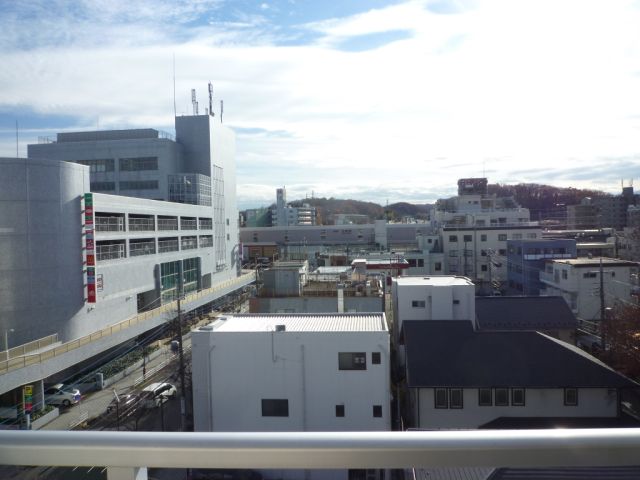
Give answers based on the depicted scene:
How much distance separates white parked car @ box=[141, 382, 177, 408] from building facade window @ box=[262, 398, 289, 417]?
3820 millimetres

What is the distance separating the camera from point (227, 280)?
26.9 metres

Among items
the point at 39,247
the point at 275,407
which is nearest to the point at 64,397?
the point at 39,247

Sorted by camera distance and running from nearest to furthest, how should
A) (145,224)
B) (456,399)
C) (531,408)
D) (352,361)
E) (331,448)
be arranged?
(331,448) → (352,361) → (531,408) → (456,399) → (145,224)

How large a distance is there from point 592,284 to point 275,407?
13.2 m

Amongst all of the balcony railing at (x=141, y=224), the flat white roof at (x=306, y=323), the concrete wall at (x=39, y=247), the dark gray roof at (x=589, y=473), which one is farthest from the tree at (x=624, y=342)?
the balcony railing at (x=141, y=224)

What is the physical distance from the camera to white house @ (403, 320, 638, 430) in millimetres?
8711

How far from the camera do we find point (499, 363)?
920 cm

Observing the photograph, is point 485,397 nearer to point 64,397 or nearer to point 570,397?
point 570,397

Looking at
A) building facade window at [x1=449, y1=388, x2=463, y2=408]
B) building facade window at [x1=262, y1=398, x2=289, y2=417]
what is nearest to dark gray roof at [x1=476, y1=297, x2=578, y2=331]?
building facade window at [x1=449, y1=388, x2=463, y2=408]

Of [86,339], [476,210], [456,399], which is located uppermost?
[476,210]

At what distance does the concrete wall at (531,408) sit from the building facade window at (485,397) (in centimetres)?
6

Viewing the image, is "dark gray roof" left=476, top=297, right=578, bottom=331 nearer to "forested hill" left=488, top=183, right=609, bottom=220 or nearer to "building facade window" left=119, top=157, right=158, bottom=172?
"building facade window" left=119, top=157, right=158, bottom=172

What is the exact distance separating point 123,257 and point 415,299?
31.9 ft

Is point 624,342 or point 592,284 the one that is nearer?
point 624,342
